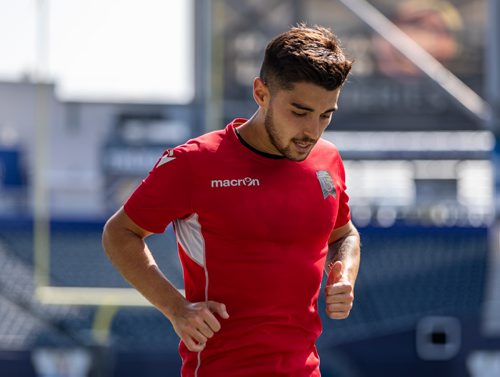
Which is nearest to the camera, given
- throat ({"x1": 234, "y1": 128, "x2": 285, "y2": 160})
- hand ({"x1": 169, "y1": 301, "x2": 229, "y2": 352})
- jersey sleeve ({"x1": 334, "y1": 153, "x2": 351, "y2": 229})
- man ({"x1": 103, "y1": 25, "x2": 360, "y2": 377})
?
hand ({"x1": 169, "y1": 301, "x2": 229, "y2": 352})

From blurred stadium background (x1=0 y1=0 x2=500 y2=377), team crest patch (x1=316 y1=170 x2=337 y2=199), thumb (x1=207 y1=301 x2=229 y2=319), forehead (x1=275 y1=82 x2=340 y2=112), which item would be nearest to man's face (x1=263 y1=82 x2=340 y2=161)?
forehead (x1=275 y1=82 x2=340 y2=112)

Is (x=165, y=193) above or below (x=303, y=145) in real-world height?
below

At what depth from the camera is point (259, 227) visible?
7.63 feet

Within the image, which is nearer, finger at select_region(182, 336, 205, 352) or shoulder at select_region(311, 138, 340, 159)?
finger at select_region(182, 336, 205, 352)

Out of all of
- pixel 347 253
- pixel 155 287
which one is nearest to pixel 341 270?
pixel 347 253

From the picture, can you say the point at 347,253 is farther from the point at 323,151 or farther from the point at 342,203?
the point at 323,151

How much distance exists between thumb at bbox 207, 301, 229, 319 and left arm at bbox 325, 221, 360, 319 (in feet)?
0.74

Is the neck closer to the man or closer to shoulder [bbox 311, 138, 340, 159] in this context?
the man

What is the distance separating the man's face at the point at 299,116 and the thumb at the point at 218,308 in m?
0.35

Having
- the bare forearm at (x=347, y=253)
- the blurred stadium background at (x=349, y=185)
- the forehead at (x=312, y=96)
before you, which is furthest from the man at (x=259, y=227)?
the blurred stadium background at (x=349, y=185)

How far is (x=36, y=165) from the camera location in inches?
374

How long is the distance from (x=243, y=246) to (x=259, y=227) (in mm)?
52

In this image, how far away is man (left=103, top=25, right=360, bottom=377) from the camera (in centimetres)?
229

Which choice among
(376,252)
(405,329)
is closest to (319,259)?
(405,329)
